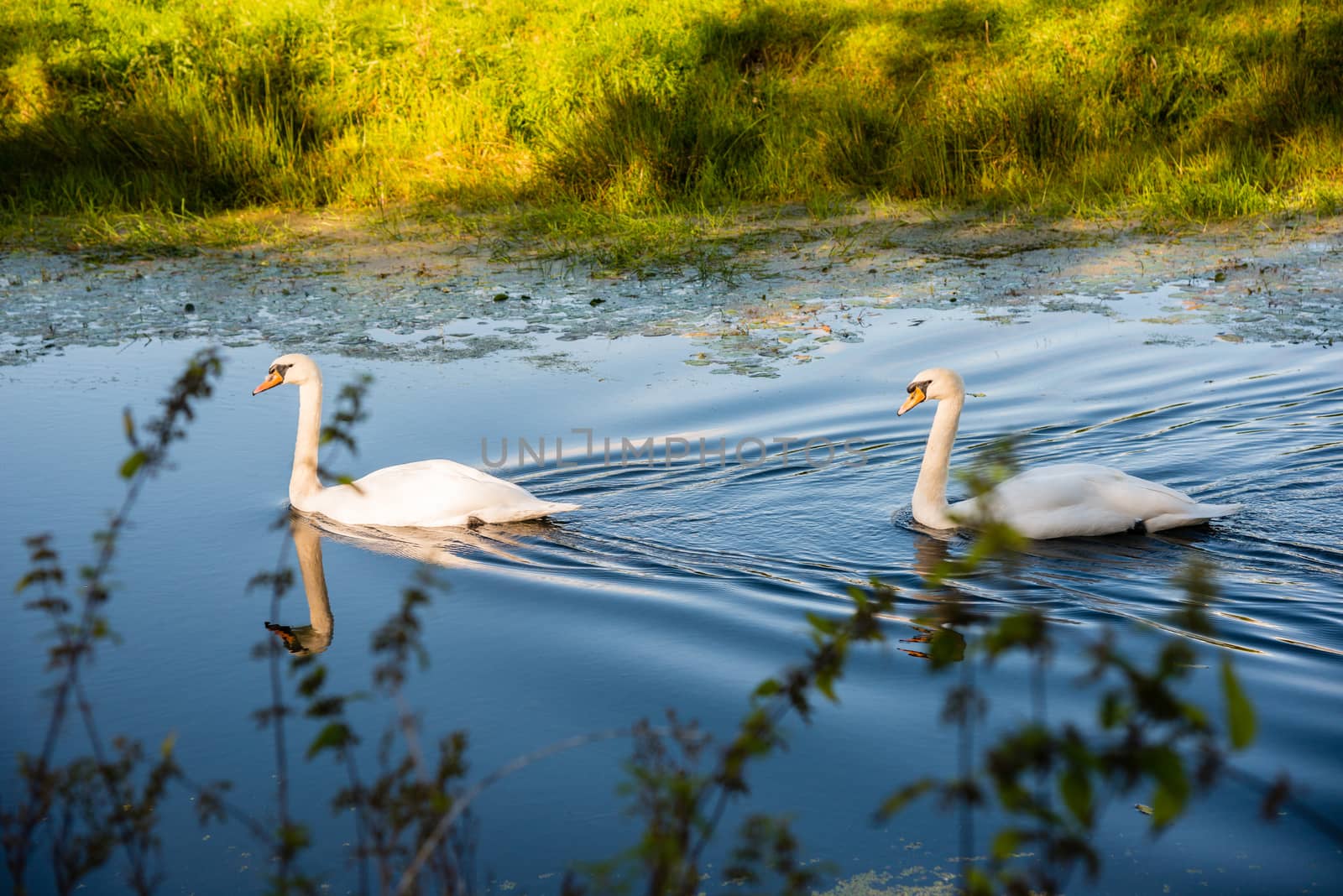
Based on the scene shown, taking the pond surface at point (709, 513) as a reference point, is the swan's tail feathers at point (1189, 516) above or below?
below

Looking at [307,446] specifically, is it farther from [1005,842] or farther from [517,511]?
[1005,842]

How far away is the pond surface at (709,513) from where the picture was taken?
3.61m

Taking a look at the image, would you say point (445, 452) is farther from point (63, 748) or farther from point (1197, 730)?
point (1197, 730)

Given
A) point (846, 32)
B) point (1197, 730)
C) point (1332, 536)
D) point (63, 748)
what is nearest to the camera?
point (1197, 730)

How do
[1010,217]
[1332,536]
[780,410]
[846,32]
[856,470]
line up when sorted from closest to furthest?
[1332,536], [856,470], [780,410], [1010,217], [846,32]

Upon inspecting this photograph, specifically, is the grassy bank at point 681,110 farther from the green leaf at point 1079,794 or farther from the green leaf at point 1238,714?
the green leaf at point 1238,714

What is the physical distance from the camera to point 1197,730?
159cm

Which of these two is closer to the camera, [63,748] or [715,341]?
[63,748]

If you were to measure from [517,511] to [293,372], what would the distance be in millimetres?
1454

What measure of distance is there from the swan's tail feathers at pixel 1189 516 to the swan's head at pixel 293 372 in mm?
3560

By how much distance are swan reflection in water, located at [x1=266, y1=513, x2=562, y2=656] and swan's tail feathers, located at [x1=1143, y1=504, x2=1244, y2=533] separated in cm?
230

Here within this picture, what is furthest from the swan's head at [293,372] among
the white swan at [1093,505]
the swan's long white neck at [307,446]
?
the white swan at [1093,505]

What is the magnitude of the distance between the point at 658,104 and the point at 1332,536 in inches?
315

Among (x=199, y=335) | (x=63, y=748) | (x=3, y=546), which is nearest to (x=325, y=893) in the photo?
(x=63, y=748)
